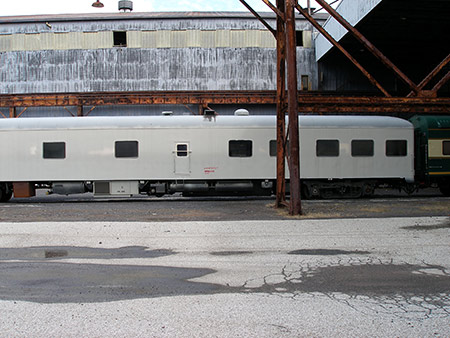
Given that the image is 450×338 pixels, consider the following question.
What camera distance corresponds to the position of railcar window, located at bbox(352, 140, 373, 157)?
16938 mm

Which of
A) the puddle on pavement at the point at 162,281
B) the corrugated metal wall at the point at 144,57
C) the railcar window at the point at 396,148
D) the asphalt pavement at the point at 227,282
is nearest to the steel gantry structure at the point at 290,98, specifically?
the railcar window at the point at 396,148

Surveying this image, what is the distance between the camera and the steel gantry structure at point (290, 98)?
1175 centimetres

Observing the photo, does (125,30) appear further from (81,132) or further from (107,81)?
(81,132)

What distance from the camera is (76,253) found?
7.23m

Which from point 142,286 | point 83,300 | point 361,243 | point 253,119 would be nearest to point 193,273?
point 142,286

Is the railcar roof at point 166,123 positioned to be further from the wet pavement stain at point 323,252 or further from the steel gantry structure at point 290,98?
the wet pavement stain at point 323,252

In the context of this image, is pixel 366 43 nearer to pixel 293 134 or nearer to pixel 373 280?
pixel 293 134

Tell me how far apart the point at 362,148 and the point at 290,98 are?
21.9ft

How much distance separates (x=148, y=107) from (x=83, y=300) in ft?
73.3

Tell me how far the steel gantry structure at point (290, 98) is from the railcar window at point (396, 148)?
1403 millimetres

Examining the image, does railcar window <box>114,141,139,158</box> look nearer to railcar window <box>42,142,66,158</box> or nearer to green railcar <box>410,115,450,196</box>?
railcar window <box>42,142,66,158</box>

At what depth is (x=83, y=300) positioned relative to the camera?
484cm

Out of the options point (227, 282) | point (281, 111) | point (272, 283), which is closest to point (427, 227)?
point (272, 283)

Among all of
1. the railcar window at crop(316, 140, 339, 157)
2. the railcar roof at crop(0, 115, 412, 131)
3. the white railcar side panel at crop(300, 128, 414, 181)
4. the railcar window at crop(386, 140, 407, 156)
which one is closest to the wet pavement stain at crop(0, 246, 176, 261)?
the railcar roof at crop(0, 115, 412, 131)
